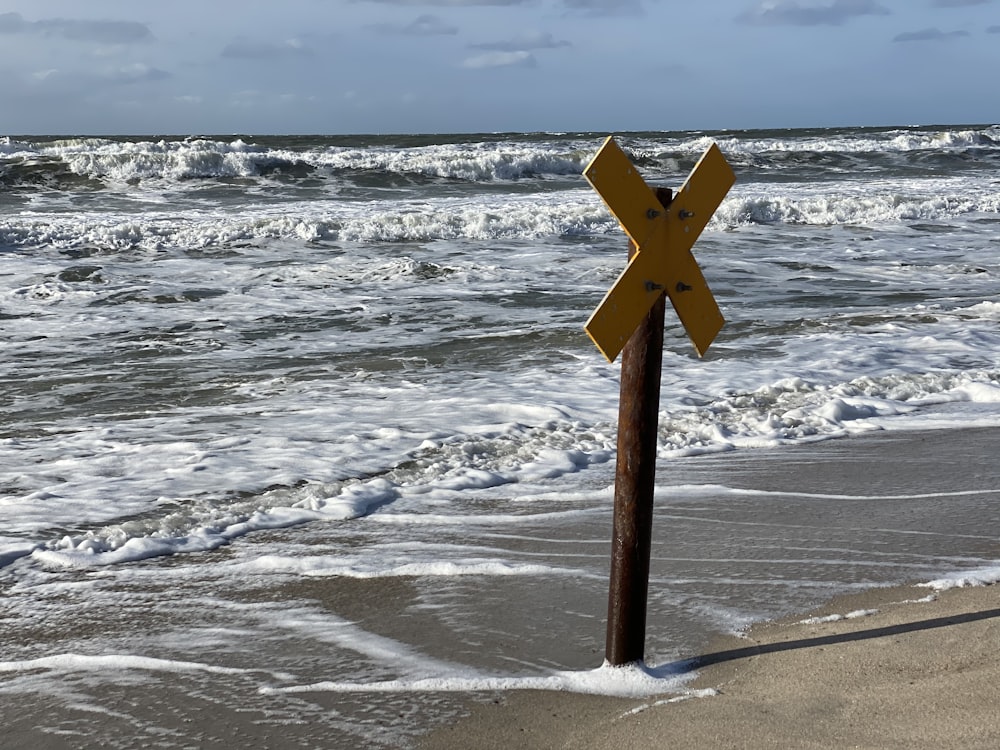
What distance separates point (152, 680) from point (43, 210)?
70.2 ft

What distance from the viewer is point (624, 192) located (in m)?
2.73

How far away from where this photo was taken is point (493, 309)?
454 inches

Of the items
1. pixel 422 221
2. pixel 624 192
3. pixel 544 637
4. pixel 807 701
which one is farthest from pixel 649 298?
pixel 422 221

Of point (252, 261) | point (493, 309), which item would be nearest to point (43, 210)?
point (252, 261)

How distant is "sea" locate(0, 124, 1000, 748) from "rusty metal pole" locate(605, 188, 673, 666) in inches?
5.7

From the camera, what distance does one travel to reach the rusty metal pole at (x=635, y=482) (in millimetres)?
2916

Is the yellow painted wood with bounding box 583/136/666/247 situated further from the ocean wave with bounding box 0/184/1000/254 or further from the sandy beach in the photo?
the ocean wave with bounding box 0/184/1000/254

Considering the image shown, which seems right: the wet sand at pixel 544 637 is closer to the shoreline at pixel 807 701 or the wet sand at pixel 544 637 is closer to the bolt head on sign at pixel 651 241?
the shoreline at pixel 807 701

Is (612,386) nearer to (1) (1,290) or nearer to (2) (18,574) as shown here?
(2) (18,574)

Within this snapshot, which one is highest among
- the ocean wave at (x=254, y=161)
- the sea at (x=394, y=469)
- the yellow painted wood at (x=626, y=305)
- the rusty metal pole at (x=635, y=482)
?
the ocean wave at (x=254, y=161)

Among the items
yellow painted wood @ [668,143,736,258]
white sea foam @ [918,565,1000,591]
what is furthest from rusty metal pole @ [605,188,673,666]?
white sea foam @ [918,565,1000,591]

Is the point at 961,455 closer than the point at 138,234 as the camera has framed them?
Yes

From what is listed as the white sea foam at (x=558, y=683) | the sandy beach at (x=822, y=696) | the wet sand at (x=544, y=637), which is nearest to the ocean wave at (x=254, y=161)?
the wet sand at (x=544, y=637)

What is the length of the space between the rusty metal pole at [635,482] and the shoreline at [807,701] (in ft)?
0.69
